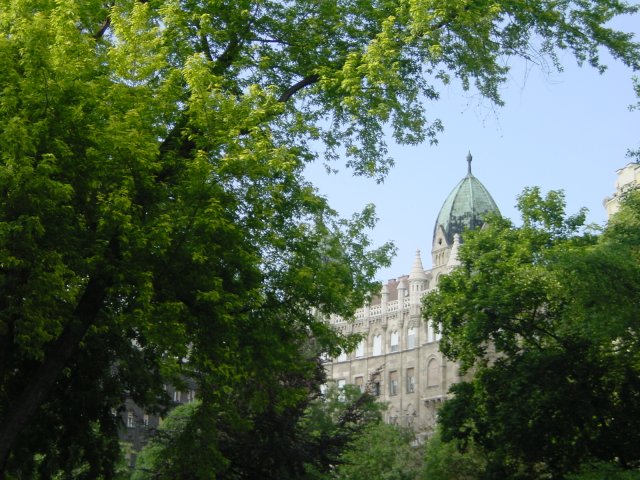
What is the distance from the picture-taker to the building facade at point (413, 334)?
3211 inches

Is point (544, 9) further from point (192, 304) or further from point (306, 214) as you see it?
point (192, 304)

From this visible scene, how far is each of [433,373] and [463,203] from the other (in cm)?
1835

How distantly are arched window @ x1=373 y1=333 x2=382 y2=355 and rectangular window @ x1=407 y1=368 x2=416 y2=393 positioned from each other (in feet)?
20.9

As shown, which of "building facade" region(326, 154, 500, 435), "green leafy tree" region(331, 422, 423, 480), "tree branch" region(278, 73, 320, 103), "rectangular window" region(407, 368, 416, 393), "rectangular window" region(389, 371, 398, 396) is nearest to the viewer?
"tree branch" region(278, 73, 320, 103)

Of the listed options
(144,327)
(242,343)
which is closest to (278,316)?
(242,343)

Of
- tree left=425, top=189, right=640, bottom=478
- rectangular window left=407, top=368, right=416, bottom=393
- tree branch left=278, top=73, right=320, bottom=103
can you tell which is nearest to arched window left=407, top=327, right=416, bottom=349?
rectangular window left=407, top=368, right=416, bottom=393

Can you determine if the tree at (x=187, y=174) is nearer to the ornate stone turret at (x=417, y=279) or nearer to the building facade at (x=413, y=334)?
the building facade at (x=413, y=334)

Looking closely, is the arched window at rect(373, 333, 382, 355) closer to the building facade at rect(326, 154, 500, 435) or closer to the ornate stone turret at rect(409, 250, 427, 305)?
the building facade at rect(326, 154, 500, 435)

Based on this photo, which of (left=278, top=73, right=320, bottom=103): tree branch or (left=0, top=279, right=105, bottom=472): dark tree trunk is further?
(left=278, top=73, right=320, bottom=103): tree branch

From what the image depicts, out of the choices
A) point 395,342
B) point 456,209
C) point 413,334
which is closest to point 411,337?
point 413,334

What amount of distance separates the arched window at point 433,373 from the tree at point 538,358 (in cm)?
5162

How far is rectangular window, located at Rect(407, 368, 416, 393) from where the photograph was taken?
3292 inches

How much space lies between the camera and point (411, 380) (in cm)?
8431

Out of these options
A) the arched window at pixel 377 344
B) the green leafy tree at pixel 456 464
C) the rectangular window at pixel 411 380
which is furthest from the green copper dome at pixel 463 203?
the green leafy tree at pixel 456 464
